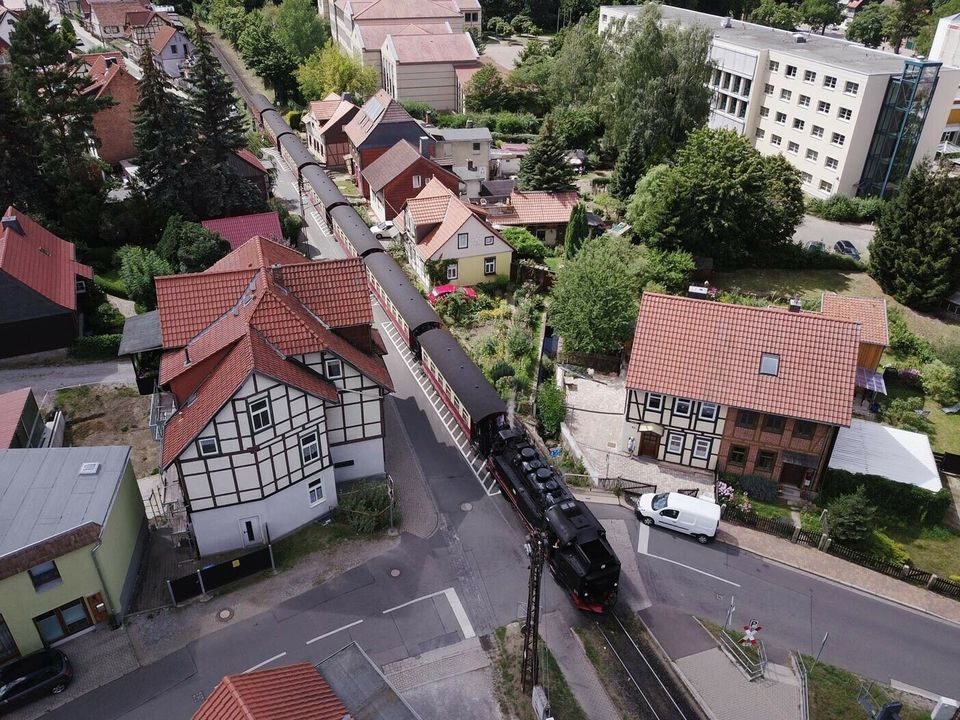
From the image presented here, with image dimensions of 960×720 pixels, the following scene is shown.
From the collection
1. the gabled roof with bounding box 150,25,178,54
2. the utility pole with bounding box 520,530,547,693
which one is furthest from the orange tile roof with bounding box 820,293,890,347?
Answer: the gabled roof with bounding box 150,25,178,54

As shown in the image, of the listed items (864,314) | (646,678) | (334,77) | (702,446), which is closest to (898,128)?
(864,314)

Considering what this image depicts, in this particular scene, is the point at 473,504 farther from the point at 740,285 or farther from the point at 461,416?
the point at 740,285

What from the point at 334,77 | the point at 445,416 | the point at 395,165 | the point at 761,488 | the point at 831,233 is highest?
the point at 334,77

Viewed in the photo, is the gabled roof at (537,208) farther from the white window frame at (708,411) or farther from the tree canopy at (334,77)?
the tree canopy at (334,77)

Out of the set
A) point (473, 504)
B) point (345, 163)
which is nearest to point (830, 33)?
point (345, 163)

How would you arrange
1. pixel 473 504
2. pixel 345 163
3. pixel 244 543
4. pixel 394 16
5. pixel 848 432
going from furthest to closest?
pixel 394 16 < pixel 345 163 < pixel 848 432 < pixel 473 504 < pixel 244 543

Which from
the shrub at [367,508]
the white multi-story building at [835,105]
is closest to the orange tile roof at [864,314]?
the white multi-story building at [835,105]

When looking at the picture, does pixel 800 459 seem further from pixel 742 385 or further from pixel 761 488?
pixel 742 385
